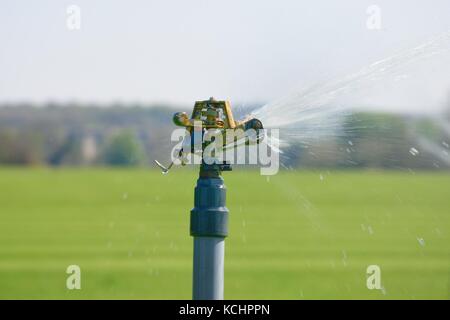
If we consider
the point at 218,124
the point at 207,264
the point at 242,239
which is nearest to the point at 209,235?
the point at 207,264

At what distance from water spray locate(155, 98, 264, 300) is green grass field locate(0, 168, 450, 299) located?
267 millimetres

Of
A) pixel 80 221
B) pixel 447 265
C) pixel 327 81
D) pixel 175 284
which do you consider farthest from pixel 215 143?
pixel 80 221

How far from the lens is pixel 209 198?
6.28 feet

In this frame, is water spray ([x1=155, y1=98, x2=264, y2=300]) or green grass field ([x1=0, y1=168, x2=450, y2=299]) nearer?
water spray ([x1=155, y1=98, x2=264, y2=300])

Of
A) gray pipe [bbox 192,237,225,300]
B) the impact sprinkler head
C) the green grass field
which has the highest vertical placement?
the impact sprinkler head

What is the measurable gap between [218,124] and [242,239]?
708cm

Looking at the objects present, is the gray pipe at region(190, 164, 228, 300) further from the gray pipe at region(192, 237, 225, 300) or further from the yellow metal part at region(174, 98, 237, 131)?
the yellow metal part at region(174, 98, 237, 131)

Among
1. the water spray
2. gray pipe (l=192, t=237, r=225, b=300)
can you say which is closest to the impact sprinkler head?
the water spray

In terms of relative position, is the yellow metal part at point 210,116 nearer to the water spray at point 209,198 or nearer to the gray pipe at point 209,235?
the water spray at point 209,198

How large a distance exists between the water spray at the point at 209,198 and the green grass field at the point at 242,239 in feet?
0.88

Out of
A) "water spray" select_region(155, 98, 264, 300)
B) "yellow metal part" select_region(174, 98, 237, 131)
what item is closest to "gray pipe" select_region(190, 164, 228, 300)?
"water spray" select_region(155, 98, 264, 300)

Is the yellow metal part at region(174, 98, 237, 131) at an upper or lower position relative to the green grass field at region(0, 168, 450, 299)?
upper

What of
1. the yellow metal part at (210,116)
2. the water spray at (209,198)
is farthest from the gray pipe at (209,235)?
the yellow metal part at (210,116)

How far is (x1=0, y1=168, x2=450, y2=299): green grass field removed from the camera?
5102 millimetres
